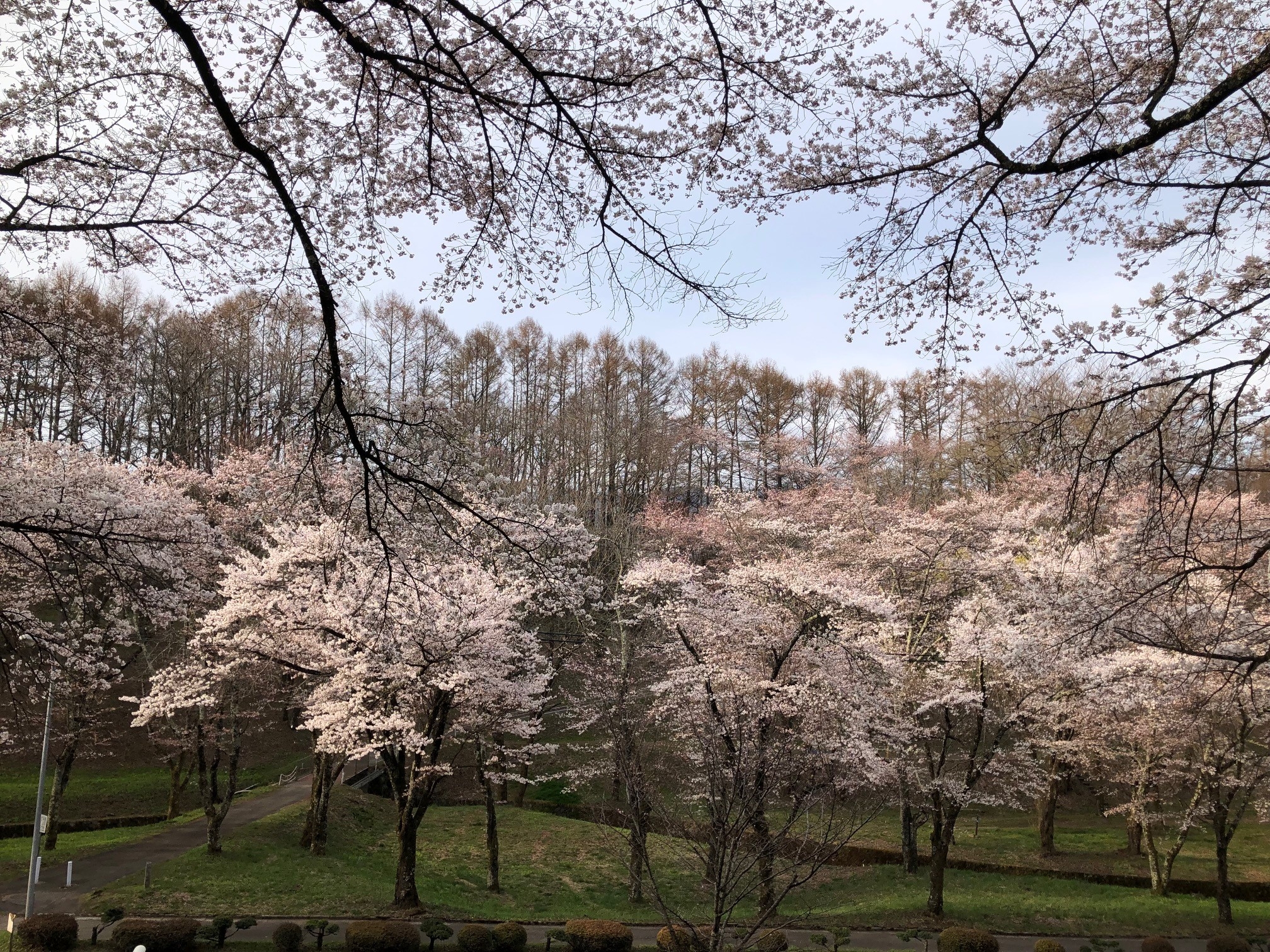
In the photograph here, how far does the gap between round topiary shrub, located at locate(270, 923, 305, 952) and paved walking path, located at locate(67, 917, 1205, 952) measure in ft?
1.98

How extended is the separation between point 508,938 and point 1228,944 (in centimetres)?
1232

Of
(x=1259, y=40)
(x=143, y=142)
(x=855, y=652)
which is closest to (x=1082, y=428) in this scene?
(x=1259, y=40)

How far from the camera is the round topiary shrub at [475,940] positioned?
492 inches

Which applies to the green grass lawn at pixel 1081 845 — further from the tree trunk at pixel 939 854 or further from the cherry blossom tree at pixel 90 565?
the cherry blossom tree at pixel 90 565

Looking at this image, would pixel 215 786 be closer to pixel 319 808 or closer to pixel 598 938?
pixel 319 808

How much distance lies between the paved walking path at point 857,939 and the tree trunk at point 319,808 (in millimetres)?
3936

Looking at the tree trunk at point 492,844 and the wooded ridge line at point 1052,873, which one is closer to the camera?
the tree trunk at point 492,844

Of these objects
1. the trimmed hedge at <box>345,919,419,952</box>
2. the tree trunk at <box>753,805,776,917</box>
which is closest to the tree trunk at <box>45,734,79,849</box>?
the trimmed hedge at <box>345,919,419,952</box>

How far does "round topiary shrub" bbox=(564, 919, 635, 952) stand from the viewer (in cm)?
1284

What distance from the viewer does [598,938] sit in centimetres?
1288

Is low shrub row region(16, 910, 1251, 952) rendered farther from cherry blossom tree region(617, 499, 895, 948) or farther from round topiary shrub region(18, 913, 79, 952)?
cherry blossom tree region(617, 499, 895, 948)

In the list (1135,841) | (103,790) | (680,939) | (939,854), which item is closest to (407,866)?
(680,939)

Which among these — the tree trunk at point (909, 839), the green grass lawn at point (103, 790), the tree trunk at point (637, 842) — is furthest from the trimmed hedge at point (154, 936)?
the tree trunk at point (909, 839)

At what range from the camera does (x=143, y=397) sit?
94.3 ft
